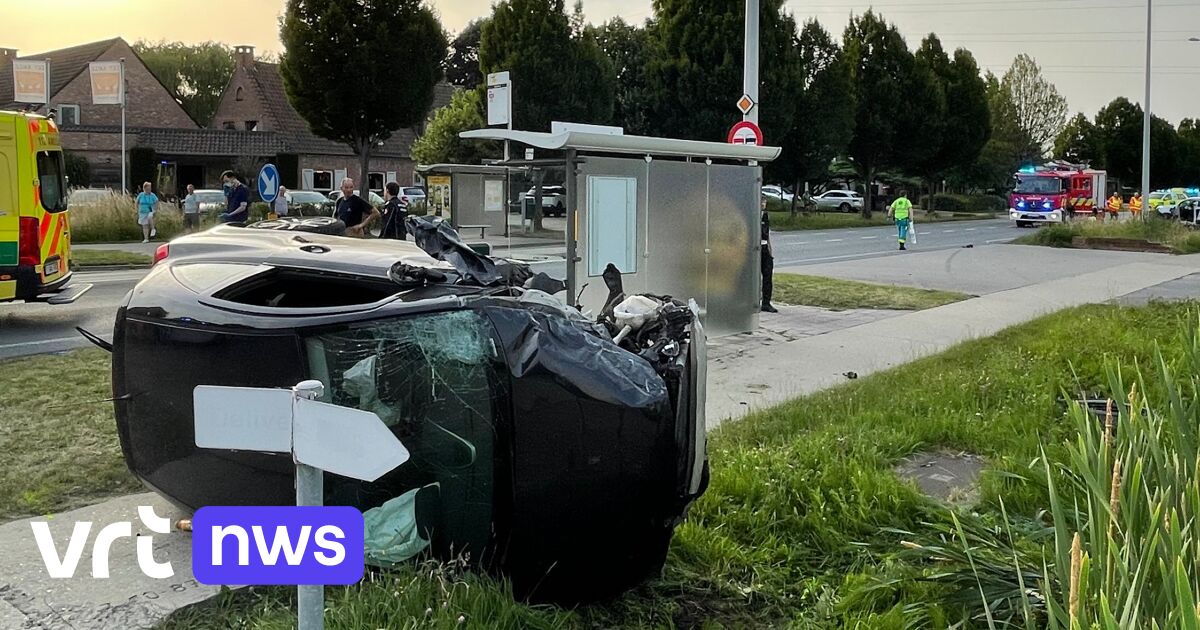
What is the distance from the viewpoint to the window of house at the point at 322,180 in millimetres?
50875

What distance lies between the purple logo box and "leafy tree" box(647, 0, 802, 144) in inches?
1384

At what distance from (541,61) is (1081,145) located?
193 ft

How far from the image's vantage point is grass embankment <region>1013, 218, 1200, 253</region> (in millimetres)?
28109

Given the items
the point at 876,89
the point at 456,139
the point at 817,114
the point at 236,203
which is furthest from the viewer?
the point at 876,89

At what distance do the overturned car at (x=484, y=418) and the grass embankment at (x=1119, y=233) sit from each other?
27201mm

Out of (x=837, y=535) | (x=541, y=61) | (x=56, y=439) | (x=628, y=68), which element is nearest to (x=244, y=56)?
(x=628, y=68)

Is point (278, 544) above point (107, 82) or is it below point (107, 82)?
below

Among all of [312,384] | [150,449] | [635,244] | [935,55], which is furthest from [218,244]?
[935,55]

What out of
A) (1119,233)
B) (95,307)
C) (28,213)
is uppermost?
(28,213)

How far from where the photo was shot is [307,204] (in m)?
34.9

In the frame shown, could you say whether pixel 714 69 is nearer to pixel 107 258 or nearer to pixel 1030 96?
pixel 107 258

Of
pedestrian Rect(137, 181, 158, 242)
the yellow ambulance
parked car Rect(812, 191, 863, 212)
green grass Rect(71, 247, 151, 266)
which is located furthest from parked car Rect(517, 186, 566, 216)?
parked car Rect(812, 191, 863, 212)

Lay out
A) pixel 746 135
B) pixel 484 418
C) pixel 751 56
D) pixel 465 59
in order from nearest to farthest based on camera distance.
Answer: pixel 484 418 → pixel 746 135 → pixel 751 56 → pixel 465 59

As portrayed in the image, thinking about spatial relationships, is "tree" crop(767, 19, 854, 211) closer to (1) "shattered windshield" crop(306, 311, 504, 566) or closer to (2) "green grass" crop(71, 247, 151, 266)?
(2) "green grass" crop(71, 247, 151, 266)
